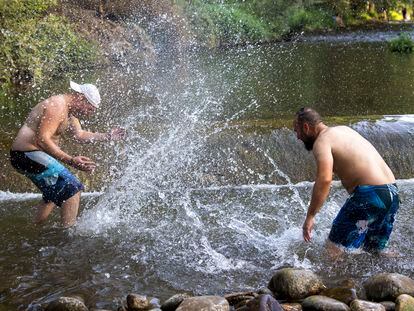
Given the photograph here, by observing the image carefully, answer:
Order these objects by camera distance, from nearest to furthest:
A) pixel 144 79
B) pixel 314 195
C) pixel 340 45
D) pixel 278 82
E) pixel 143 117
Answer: pixel 314 195 < pixel 143 117 < pixel 278 82 < pixel 144 79 < pixel 340 45

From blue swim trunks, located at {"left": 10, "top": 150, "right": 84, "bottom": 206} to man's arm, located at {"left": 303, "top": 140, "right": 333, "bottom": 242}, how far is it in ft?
8.98

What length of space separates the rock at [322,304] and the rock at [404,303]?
1.29 feet

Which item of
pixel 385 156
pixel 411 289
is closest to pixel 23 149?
pixel 411 289

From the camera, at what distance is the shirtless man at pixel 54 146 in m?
6.60

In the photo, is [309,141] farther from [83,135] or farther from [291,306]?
[83,135]

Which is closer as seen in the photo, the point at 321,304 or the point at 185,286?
the point at 321,304

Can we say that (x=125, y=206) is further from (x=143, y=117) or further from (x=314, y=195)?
(x=143, y=117)

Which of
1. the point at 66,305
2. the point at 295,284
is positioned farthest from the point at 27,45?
the point at 295,284

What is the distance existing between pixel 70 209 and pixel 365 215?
331 cm

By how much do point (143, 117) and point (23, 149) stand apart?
7.11 metres

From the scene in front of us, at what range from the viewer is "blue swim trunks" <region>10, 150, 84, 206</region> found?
6773 mm

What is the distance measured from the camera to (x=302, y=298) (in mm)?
5203

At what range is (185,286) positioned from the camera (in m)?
5.70

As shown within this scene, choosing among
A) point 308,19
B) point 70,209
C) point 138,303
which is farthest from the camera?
point 308,19
